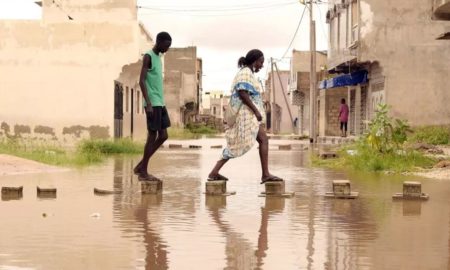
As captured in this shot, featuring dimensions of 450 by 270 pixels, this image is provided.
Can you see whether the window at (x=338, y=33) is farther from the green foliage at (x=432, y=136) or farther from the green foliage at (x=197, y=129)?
the green foliage at (x=197, y=129)

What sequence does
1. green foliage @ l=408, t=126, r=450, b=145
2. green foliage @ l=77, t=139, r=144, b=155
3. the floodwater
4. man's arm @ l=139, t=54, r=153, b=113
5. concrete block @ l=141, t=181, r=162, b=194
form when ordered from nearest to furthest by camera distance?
1. the floodwater
2. concrete block @ l=141, t=181, r=162, b=194
3. man's arm @ l=139, t=54, r=153, b=113
4. green foliage @ l=77, t=139, r=144, b=155
5. green foliage @ l=408, t=126, r=450, b=145

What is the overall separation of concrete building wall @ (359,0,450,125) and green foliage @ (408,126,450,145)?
1.16 m

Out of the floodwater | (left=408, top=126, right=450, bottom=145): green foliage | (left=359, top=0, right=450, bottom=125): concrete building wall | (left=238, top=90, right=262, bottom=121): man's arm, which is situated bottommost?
the floodwater

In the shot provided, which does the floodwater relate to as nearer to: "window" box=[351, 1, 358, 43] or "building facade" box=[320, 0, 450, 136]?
"building facade" box=[320, 0, 450, 136]

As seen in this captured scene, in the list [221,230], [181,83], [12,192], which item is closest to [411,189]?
[221,230]

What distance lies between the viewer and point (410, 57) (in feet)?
85.9

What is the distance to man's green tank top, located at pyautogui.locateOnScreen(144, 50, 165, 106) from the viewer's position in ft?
29.9

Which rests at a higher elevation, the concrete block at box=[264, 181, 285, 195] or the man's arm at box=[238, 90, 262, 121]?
the man's arm at box=[238, 90, 262, 121]

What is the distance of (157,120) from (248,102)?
1.18m

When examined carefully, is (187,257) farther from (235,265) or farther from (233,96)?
(233,96)

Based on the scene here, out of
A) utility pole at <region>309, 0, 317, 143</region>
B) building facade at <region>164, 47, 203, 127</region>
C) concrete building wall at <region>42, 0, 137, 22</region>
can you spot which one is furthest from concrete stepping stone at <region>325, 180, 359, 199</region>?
building facade at <region>164, 47, 203, 127</region>

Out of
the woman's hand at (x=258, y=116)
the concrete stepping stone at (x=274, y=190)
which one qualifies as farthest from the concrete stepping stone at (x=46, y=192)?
the woman's hand at (x=258, y=116)

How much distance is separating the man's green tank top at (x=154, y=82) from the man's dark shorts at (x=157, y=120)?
86 millimetres

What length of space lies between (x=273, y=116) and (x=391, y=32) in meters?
44.0
